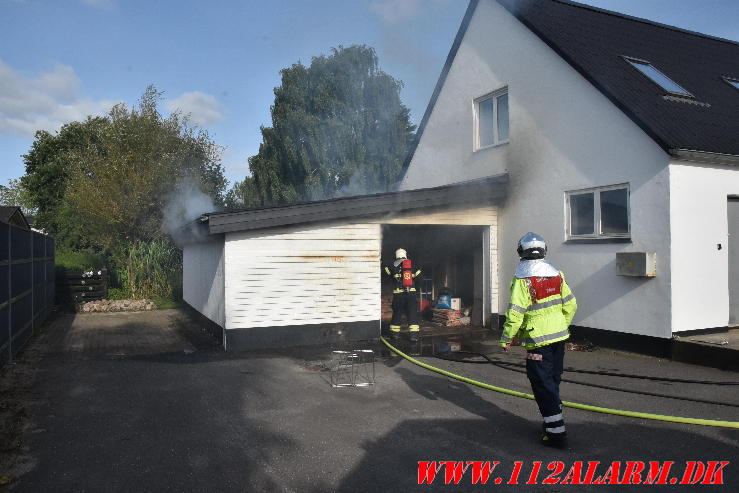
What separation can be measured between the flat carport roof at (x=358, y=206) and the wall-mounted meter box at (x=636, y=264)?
3.15 meters

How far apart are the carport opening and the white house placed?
222 millimetres

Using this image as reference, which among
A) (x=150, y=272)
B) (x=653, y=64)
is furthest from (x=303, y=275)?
(x=150, y=272)

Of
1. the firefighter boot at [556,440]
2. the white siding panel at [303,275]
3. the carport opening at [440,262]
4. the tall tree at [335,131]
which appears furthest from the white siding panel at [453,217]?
the tall tree at [335,131]

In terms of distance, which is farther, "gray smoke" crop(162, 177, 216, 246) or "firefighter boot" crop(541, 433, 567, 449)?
"gray smoke" crop(162, 177, 216, 246)

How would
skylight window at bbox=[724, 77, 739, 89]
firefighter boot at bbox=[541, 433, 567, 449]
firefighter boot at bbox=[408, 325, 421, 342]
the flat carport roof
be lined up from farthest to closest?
skylight window at bbox=[724, 77, 739, 89] → firefighter boot at bbox=[408, 325, 421, 342] → the flat carport roof → firefighter boot at bbox=[541, 433, 567, 449]

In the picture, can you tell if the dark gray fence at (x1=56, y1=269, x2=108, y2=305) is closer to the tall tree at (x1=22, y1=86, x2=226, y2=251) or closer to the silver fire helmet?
the tall tree at (x1=22, y1=86, x2=226, y2=251)

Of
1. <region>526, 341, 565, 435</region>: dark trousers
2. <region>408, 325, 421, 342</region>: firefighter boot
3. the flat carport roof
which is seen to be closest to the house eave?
the flat carport roof

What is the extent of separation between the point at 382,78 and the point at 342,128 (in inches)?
118

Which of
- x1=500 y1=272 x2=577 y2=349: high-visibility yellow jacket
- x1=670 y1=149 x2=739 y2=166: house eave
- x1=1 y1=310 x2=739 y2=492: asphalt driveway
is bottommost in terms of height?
x1=1 y1=310 x2=739 y2=492: asphalt driveway

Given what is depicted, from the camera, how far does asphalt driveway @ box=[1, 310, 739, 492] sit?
4.01 metres

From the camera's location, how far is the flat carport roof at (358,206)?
8.66 m

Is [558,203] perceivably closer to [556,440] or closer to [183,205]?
[556,440]

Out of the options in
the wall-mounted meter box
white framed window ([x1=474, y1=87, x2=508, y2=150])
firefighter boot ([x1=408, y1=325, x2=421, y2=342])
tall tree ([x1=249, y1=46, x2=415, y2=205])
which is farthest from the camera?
tall tree ([x1=249, y1=46, x2=415, y2=205])

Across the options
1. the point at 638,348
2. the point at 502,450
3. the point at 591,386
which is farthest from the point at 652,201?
the point at 502,450
